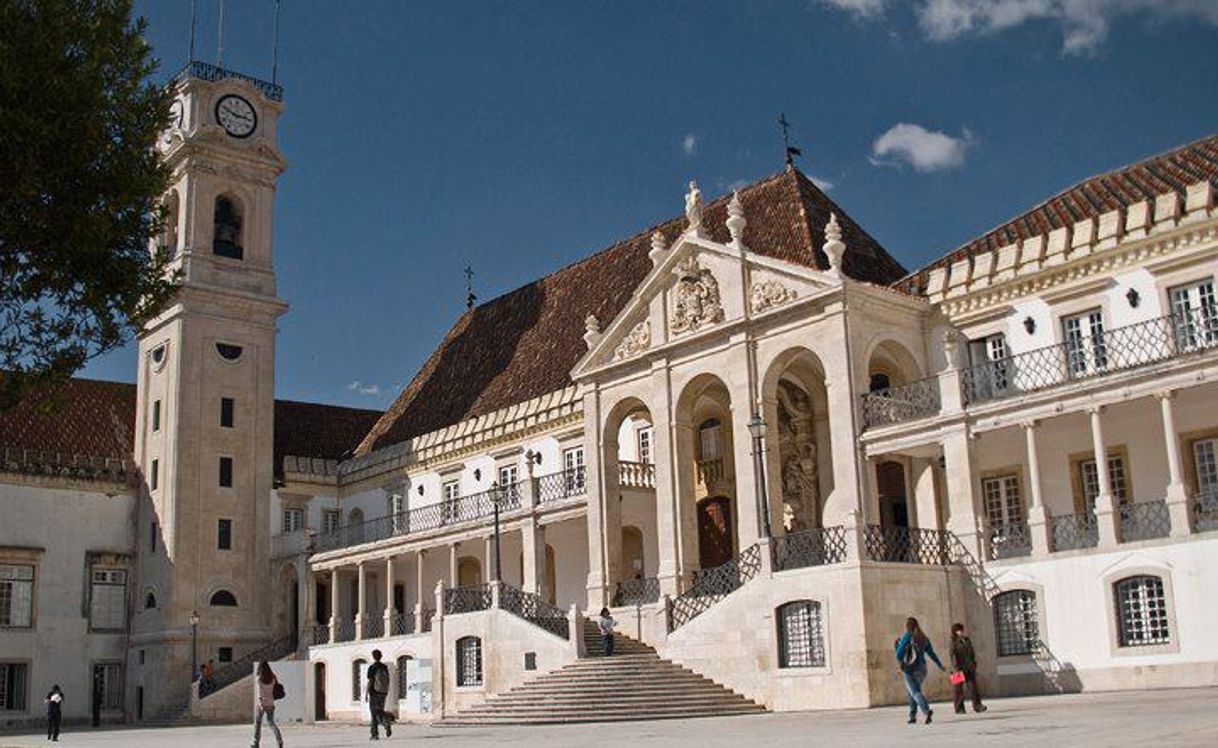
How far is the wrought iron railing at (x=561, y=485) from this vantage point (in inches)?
1314

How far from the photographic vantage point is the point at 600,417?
31.1m

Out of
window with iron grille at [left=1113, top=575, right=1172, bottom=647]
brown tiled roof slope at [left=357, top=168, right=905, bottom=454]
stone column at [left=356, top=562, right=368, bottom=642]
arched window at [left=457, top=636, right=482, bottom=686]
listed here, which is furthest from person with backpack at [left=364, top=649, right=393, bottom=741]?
stone column at [left=356, top=562, right=368, bottom=642]

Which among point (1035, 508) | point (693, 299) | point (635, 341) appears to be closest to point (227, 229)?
point (635, 341)

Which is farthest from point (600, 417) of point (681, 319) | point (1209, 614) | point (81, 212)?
point (81, 212)

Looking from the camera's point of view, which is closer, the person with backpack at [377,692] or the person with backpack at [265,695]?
the person with backpack at [265,695]

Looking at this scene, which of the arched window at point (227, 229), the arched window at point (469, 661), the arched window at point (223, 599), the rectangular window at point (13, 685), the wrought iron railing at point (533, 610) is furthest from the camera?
the arched window at point (227, 229)

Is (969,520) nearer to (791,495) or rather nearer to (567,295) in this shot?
(791,495)

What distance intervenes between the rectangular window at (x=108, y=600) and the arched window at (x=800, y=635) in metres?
25.9

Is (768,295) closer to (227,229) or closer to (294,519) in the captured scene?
(294,519)

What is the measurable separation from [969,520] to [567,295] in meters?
19.5

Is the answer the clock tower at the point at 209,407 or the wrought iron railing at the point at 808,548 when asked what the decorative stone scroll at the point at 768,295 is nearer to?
the wrought iron railing at the point at 808,548

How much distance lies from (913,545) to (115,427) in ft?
99.6

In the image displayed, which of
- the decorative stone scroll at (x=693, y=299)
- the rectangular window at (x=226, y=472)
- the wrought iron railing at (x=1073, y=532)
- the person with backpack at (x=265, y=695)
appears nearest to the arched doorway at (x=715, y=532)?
the decorative stone scroll at (x=693, y=299)

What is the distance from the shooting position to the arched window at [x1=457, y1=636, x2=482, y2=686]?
2912 cm
